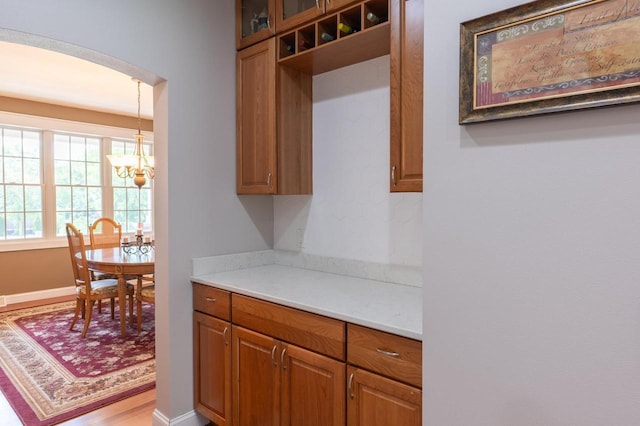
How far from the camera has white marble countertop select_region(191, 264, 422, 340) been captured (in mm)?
1478

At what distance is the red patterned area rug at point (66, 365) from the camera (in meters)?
2.52

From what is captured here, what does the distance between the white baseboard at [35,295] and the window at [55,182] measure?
1.99 feet

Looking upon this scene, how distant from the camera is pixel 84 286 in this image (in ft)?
12.9

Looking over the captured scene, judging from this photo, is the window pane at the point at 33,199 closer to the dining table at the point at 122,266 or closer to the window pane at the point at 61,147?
the window pane at the point at 61,147

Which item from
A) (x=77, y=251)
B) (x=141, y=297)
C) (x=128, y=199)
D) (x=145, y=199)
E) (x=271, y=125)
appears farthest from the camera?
(x=145, y=199)

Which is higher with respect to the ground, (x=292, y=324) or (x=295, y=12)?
(x=295, y=12)

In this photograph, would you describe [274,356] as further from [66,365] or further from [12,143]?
[12,143]

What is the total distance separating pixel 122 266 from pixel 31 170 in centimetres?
264

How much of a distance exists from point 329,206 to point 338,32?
3.31 ft

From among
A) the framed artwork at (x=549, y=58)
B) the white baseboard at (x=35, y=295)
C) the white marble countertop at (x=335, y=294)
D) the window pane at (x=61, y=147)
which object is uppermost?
the window pane at (x=61, y=147)

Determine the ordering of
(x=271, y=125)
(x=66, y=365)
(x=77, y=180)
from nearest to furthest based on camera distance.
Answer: (x=271, y=125)
(x=66, y=365)
(x=77, y=180)

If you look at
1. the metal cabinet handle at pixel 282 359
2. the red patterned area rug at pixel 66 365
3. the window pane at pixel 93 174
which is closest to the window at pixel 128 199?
the window pane at pixel 93 174

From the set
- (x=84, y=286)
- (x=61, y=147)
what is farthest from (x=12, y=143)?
(x=84, y=286)

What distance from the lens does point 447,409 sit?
3.88ft
